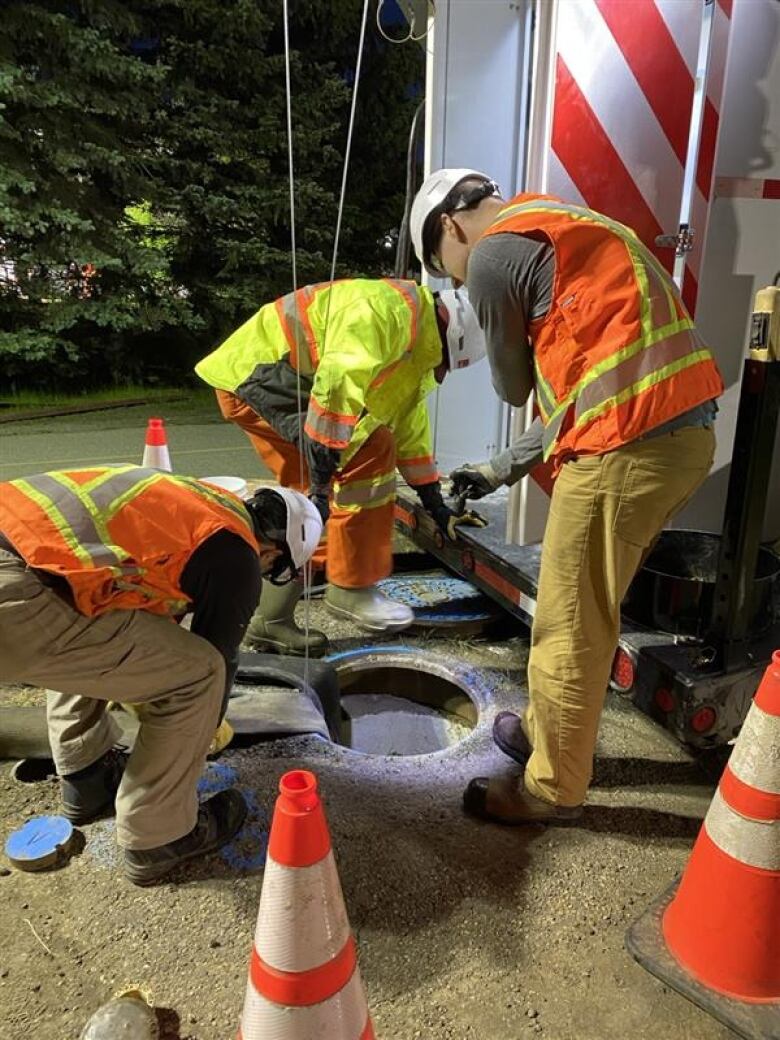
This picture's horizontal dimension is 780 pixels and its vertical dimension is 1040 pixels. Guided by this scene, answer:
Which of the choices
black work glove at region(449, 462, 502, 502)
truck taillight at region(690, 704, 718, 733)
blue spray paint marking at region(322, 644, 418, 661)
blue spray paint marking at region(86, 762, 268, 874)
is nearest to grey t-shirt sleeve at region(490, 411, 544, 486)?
black work glove at region(449, 462, 502, 502)

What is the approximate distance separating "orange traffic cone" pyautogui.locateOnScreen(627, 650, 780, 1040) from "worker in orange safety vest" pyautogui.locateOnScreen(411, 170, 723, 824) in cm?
46

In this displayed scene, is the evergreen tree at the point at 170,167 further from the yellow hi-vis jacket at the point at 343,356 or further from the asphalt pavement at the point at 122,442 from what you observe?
the yellow hi-vis jacket at the point at 343,356

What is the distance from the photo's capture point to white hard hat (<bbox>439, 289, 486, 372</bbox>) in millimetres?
3400

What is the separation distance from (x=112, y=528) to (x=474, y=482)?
1.67 m

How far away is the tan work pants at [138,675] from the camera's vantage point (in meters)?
1.95

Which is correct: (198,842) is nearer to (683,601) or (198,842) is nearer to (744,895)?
(744,895)

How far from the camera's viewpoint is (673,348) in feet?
6.73

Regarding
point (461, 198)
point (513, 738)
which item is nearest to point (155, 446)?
point (461, 198)

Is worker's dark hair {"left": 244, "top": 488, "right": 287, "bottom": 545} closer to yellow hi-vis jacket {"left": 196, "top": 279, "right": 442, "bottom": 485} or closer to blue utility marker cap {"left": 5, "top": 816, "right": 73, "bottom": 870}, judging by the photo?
yellow hi-vis jacket {"left": 196, "top": 279, "right": 442, "bottom": 485}

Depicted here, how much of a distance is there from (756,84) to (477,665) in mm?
2494

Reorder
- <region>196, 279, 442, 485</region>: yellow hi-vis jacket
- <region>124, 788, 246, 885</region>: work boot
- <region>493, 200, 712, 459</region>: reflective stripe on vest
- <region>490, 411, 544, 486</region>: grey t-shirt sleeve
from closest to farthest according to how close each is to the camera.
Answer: <region>493, 200, 712, 459</region>: reflective stripe on vest, <region>124, 788, 246, 885</region>: work boot, <region>490, 411, 544, 486</region>: grey t-shirt sleeve, <region>196, 279, 442, 485</region>: yellow hi-vis jacket

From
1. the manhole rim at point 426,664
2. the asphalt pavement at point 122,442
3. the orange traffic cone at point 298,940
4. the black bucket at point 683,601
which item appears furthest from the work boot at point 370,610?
the asphalt pavement at point 122,442

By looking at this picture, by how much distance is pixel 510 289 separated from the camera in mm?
2150

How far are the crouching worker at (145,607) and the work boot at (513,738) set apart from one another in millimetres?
878
